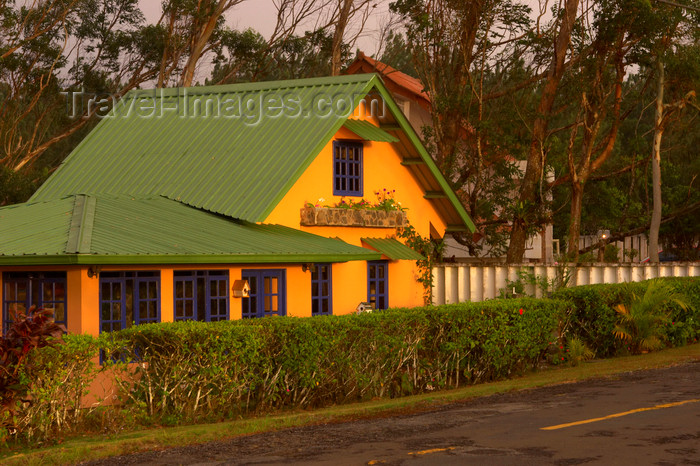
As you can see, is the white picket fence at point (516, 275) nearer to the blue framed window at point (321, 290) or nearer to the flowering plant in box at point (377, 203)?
the flowering plant in box at point (377, 203)

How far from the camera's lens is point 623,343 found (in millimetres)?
20859

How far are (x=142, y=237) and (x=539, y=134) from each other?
797 inches

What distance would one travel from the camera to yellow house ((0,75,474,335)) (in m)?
17.6

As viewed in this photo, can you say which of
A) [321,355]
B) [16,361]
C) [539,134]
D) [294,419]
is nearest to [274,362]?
[321,355]

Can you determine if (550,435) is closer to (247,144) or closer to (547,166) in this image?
(247,144)

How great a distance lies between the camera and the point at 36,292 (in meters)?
17.6

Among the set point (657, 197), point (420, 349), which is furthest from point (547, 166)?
point (420, 349)

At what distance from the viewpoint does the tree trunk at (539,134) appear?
114 ft

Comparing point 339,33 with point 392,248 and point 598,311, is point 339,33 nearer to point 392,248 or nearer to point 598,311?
point 392,248

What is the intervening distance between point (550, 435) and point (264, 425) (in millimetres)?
3566

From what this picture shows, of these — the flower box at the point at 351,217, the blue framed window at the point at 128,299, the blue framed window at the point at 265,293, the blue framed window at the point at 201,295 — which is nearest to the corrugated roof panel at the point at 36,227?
the blue framed window at the point at 128,299

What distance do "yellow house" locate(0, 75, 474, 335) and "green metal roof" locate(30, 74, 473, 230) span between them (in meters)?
0.05

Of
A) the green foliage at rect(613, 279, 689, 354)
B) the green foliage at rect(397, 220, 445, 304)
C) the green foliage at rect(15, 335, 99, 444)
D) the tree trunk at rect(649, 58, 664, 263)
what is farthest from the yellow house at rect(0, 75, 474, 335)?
the tree trunk at rect(649, 58, 664, 263)

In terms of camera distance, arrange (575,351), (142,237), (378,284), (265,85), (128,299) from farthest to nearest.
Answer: (265,85)
(378,284)
(575,351)
(142,237)
(128,299)
